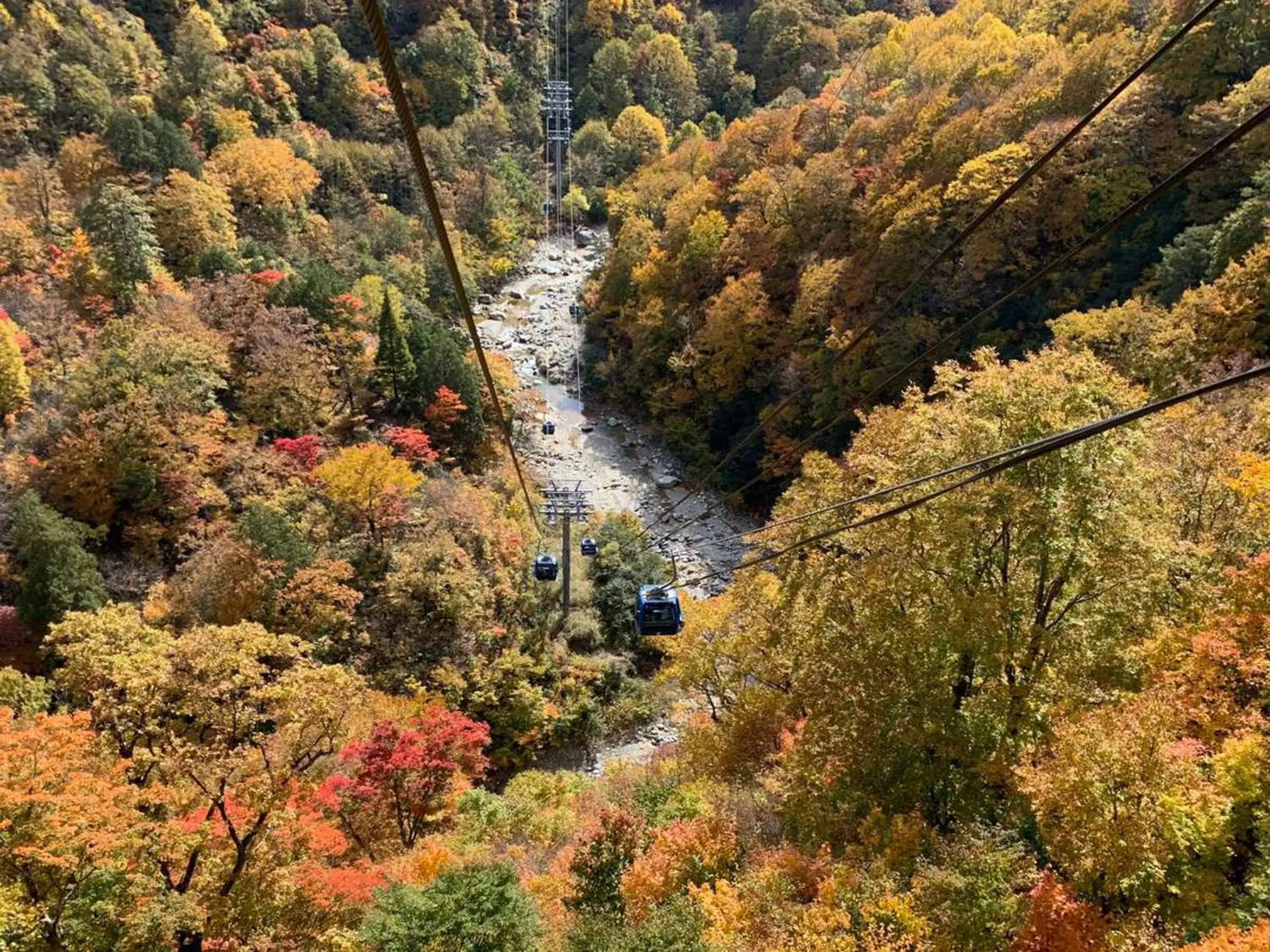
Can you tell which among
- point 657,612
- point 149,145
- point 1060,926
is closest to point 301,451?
point 657,612

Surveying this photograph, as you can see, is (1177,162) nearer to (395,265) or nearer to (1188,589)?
(1188,589)

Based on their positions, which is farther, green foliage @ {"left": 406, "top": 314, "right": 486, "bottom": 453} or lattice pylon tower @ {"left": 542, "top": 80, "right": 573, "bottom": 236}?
lattice pylon tower @ {"left": 542, "top": 80, "right": 573, "bottom": 236}

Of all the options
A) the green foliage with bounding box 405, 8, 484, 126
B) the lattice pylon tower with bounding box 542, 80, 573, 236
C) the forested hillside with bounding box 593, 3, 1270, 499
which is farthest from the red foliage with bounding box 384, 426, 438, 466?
the green foliage with bounding box 405, 8, 484, 126

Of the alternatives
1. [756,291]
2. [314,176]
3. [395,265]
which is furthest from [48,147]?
[756,291]

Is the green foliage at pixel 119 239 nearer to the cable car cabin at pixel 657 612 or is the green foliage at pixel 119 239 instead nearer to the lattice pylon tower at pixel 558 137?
the cable car cabin at pixel 657 612

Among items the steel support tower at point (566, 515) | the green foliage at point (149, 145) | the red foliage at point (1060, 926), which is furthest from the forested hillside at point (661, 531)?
the steel support tower at point (566, 515)

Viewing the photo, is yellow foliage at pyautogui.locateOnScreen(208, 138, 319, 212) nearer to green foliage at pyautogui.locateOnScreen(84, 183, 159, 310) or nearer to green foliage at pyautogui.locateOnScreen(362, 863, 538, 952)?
green foliage at pyautogui.locateOnScreen(84, 183, 159, 310)

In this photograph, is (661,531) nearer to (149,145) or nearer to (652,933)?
(652,933)
